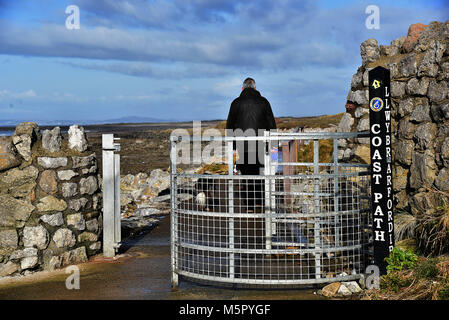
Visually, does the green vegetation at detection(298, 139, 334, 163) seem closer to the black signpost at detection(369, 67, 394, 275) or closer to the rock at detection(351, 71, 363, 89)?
the rock at detection(351, 71, 363, 89)

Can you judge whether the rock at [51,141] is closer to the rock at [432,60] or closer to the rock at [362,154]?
the rock at [362,154]

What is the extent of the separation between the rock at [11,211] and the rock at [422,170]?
5395mm

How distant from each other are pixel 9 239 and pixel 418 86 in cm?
619

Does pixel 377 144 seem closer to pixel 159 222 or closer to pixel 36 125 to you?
pixel 36 125

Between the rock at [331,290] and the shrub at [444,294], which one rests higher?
the shrub at [444,294]

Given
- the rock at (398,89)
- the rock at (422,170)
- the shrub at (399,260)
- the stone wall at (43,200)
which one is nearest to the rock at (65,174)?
the stone wall at (43,200)

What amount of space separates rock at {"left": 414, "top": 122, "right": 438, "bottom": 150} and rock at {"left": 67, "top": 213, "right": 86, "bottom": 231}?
16.2ft

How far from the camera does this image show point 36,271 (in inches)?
287

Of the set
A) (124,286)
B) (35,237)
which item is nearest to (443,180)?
(124,286)

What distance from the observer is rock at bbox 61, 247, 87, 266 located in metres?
7.48

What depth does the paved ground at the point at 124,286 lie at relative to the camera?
6.13m

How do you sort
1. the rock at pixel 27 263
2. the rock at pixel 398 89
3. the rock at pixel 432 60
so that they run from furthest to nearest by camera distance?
the rock at pixel 398 89 < the rock at pixel 432 60 < the rock at pixel 27 263

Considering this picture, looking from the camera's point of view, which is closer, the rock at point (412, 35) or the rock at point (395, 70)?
the rock at point (395, 70)

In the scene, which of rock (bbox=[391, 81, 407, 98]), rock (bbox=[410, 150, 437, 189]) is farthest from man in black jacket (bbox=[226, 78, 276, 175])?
rock (bbox=[410, 150, 437, 189])
